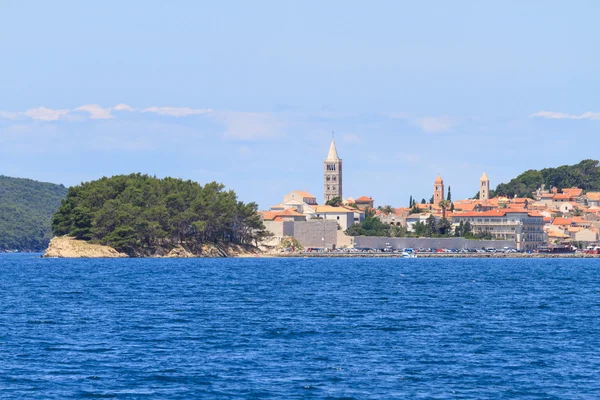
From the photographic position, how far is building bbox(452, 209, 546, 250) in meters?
180

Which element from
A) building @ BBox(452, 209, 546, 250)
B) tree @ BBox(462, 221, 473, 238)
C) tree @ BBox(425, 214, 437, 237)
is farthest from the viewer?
building @ BBox(452, 209, 546, 250)

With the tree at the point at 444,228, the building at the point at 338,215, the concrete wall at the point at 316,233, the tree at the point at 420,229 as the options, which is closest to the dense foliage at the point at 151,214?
the concrete wall at the point at 316,233

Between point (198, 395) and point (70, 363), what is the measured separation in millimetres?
6116

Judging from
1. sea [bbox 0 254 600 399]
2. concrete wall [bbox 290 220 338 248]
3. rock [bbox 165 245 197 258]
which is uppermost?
concrete wall [bbox 290 220 338 248]

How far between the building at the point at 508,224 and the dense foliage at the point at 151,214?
4622 centimetres

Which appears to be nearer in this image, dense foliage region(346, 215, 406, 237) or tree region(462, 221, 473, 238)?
dense foliage region(346, 215, 406, 237)

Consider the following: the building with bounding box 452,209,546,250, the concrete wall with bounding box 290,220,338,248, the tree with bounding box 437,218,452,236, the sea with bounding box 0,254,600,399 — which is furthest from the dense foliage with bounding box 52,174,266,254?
the sea with bounding box 0,254,600,399

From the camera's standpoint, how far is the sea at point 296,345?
27125 millimetres

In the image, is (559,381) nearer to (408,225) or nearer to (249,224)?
(249,224)

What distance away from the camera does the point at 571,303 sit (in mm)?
54750

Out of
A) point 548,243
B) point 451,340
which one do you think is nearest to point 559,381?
point 451,340

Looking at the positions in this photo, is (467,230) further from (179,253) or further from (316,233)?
(179,253)

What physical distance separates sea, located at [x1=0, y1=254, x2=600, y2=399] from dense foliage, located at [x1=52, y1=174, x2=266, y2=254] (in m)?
68.5

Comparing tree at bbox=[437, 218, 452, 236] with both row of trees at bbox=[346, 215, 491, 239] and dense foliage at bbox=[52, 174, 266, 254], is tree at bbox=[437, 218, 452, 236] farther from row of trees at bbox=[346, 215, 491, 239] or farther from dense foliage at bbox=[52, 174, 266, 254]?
dense foliage at bbox=[52, 174, 266, 254]
